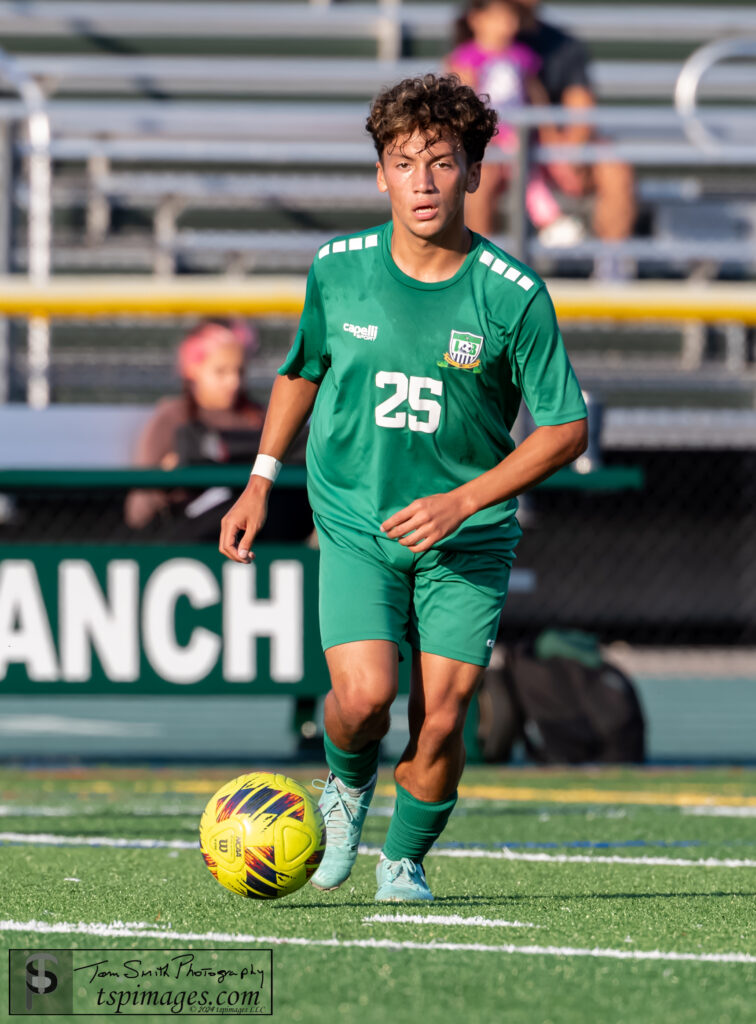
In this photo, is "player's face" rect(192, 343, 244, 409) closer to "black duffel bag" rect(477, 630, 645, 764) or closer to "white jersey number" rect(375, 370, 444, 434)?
"black duffel bag" rect(477, 630, 645, 764)

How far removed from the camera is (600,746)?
749 centimetres

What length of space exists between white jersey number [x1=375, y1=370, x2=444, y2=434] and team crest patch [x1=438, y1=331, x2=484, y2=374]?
0.19ft

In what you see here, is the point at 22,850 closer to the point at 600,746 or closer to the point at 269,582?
the point at 269,582

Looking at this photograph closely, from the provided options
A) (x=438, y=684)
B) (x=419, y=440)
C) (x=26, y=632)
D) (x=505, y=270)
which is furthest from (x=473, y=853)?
(x=26, y=632)

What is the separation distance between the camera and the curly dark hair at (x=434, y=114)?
389cm

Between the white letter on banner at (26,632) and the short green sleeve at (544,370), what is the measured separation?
12.4 ft

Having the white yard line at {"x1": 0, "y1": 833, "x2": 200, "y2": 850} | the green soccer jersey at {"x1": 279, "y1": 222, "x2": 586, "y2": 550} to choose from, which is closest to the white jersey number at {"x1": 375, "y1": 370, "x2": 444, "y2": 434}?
the green soccer jersey at {"x1": 279, "y1": 222, "x2": 586, "y2": 550}

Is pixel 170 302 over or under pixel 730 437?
over

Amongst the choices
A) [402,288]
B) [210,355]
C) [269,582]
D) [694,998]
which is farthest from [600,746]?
[694,998]

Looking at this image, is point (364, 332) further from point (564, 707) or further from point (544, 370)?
point (564, 707)

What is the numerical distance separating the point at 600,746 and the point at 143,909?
3.95 metres

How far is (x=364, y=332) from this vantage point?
399 cm

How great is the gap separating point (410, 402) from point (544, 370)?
323 millimetres

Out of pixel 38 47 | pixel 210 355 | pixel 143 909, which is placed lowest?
pixel 143 909
